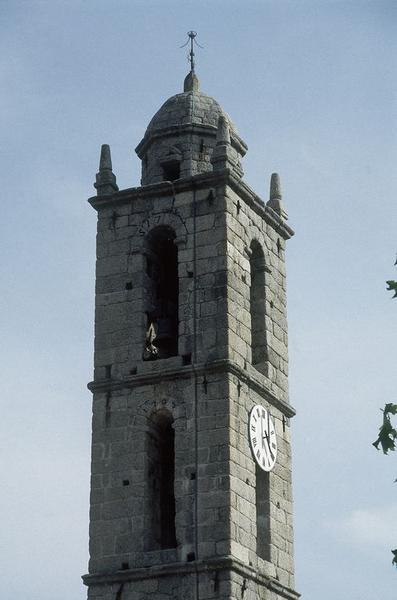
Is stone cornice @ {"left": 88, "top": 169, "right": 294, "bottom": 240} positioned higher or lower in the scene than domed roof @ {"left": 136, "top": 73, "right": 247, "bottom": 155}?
lower

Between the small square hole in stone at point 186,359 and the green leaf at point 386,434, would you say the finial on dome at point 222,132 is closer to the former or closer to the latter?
the small square hole in stone at point 186,359

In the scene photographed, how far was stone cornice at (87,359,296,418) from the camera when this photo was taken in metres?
33.7

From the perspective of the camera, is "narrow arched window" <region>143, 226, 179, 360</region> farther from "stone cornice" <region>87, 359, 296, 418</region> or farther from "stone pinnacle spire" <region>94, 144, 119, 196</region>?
"stone pinnacle spire" <region>94, 144, 119, 196</region>

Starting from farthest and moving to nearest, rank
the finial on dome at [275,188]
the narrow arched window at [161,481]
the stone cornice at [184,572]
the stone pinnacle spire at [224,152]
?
the finial on dome at [275,188]
the stone pinnacle spire at [224,152]
the narrow arched window at [161,481]
the stone cornice at [184,572]

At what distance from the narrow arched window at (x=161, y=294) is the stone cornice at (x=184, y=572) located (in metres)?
4.72

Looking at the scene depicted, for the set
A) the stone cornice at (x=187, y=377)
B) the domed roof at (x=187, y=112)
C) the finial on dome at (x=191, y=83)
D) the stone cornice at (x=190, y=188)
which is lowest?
the stone cornice at (x=187, y=377)

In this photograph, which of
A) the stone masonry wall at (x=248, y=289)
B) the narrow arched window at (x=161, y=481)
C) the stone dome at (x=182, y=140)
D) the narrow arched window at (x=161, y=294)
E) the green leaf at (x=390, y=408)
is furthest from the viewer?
the stone dome at (x=182, y=140)

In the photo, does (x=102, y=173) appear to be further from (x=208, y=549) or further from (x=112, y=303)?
(x=208, y=549)

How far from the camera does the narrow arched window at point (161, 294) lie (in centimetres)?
3544

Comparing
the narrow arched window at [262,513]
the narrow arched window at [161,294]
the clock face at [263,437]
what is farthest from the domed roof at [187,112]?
the narrow arched window at [262,513]

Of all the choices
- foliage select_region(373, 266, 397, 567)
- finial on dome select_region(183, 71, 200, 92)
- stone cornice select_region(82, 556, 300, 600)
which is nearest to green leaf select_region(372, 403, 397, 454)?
foliage select_region(373, 266, 397, 567)

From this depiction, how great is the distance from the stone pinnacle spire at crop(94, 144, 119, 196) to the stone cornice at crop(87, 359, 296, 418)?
4.56 metres

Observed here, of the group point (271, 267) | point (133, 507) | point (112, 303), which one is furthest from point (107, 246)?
point (133, 507)

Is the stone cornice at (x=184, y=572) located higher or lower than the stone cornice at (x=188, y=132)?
lower
